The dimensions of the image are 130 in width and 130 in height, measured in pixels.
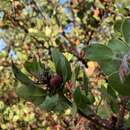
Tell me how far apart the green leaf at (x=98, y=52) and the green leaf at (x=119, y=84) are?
0.04m

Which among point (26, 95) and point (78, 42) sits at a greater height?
point (26, 95)

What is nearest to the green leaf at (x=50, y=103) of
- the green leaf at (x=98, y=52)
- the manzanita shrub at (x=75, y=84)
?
the manzanita shrub at (x=75, y=84)

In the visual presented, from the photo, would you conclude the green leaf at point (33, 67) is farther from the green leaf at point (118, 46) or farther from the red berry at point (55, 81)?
the green leaf at point (118, 46)

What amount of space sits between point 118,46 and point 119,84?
0.08 metres

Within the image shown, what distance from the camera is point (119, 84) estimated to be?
1152mm

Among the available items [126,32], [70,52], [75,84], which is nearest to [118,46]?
[126,32]

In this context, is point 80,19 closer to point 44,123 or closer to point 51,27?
point 51,27

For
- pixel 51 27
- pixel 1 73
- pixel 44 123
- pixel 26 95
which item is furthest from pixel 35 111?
pixel 26 95

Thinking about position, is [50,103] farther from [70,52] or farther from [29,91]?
[70,52]

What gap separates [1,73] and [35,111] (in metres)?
0.50

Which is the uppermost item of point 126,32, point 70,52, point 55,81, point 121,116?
point 126,32

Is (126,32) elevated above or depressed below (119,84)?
above

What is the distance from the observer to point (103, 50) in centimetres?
116

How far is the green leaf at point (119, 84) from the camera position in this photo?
1.13 meters
